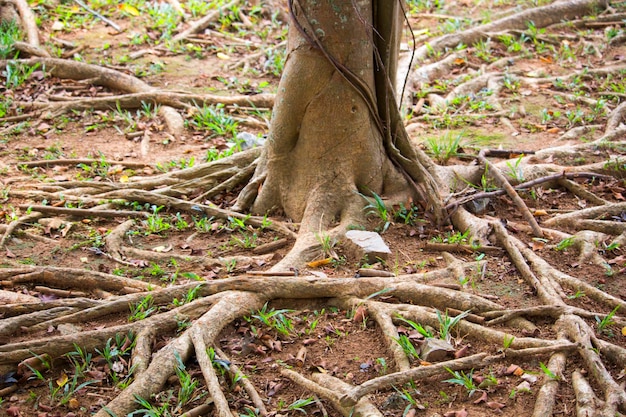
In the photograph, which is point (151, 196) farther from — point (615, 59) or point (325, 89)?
point (615, 59)

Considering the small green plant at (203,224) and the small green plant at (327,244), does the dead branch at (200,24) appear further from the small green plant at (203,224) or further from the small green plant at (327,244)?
the small green plant at (327,244)

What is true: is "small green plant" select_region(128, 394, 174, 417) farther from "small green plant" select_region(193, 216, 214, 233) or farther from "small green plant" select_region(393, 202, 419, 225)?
"small green plant" select_region(393, 202, 419, 225)

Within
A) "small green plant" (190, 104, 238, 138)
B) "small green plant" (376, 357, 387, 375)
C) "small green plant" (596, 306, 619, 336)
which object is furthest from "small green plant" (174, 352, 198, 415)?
"small green plant" (190, 104, 238, 138)

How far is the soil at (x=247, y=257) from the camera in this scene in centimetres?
344

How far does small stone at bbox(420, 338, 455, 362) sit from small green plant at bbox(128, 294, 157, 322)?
5.14 ft

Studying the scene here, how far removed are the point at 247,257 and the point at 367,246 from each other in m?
0.82

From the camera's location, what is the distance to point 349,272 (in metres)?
4.45

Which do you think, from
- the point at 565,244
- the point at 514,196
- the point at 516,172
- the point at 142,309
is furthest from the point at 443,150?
the point at 142,309

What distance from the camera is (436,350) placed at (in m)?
3.59

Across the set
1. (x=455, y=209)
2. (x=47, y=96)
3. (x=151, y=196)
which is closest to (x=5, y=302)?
(x=151, y=196)

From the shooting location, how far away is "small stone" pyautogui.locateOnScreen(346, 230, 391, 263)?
177 inches

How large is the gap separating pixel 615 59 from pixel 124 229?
650 cm

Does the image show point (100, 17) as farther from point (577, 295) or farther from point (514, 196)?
point (577, 295)

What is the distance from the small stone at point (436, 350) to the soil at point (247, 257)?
0.05 m
